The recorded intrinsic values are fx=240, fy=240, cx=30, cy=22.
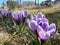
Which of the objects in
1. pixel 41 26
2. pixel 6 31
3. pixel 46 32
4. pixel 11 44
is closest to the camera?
pixel 46 32

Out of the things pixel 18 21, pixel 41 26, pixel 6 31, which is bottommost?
pixel 6 31

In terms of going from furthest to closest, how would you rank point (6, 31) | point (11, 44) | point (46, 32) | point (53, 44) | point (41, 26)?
point (6, 31) < point (11, 44) < point (53, 44) < point (41, 26) < point (46, 32)

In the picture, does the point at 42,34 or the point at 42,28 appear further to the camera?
the point at 42,28

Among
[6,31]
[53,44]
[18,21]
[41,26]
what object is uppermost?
[41,26]

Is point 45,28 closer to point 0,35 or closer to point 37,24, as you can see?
point 37,24

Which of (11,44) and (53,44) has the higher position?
(53,44)

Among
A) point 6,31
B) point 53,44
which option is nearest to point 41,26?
point 53,44

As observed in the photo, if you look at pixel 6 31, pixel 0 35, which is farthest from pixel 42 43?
pixel 6 31

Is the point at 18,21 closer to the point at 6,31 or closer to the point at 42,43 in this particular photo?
the point at 42,43

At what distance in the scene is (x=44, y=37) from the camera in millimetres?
1860

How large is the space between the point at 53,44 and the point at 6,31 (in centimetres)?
289

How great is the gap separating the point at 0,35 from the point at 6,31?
61 cm

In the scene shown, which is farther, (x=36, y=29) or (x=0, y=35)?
(x=0, y=35)

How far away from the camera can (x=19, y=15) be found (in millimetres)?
2943
